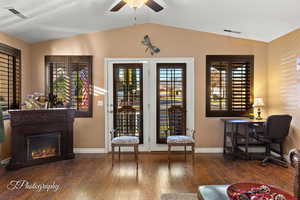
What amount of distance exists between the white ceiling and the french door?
89 cm

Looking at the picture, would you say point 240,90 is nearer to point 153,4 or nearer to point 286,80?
point 286,80

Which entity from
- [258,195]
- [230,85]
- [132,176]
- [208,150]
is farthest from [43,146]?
[230,85]

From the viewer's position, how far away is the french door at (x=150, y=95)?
4746 mm

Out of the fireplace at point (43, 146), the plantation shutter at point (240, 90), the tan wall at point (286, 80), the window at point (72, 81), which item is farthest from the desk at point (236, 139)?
the fireplace at point (43, 146)

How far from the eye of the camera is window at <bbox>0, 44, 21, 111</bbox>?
3.91m

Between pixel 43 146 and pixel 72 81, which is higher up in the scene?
pixel 72 81

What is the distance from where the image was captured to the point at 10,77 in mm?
4168

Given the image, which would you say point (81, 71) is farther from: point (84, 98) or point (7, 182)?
point (7, 182)

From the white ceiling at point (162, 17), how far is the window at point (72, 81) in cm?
58

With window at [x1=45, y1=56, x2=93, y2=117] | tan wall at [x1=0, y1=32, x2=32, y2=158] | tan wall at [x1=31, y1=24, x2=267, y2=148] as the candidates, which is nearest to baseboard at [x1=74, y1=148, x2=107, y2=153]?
tan wall at [x1=31, y1=24, x2=267, y2=148]

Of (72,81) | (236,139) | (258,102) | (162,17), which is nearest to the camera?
(162,17)

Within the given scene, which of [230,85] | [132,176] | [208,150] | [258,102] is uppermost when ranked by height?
[230,85]

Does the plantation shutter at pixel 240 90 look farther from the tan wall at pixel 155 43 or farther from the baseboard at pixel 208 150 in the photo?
the baseboard at pixel 208 150

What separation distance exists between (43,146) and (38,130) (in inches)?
13.6
